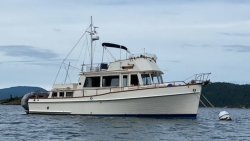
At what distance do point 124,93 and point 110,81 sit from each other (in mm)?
2963

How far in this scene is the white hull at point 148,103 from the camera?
3422cm

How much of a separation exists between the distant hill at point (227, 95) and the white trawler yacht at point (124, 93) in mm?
116549

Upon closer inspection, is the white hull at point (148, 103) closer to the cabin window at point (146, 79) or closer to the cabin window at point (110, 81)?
the cabin window at point (110, 81)

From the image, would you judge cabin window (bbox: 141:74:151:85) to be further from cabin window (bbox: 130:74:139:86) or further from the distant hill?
the distant hill

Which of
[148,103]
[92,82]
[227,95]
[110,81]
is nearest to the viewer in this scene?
[148,103]

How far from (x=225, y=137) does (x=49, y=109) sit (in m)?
17.2

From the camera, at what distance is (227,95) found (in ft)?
531

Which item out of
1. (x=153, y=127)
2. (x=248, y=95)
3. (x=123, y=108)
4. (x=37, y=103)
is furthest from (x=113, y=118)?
(x=248, y=95)

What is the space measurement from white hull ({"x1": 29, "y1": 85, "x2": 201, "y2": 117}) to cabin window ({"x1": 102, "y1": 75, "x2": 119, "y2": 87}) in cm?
182

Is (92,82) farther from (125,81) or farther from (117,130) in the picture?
(117,130)

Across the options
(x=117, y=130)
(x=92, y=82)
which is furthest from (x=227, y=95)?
(x=117, y=130)

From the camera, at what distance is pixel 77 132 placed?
27.7 m

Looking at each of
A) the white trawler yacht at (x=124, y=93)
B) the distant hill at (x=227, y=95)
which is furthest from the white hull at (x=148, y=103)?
the distant hill at (x=227, y=95)

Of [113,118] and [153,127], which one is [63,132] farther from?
[113,118]
